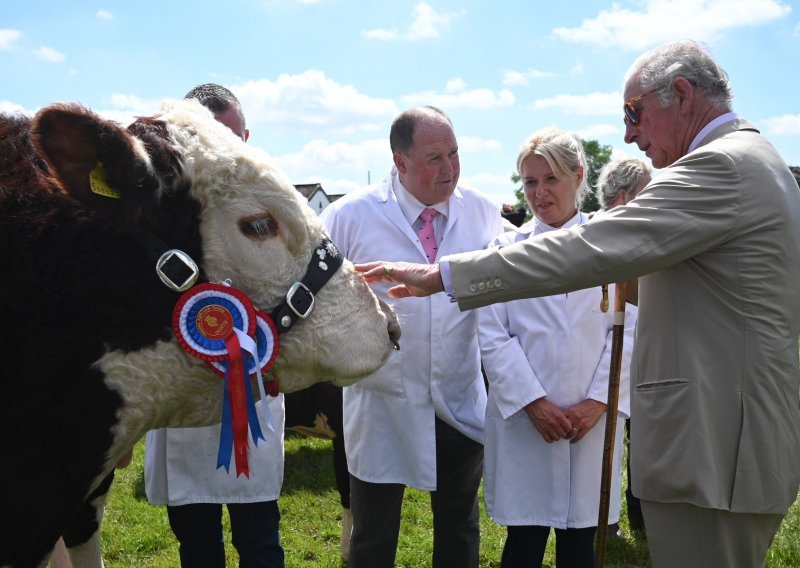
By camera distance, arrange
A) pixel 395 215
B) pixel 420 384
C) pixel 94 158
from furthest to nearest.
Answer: pixel 395 215 < pixel 420 384 < pixel 94 158

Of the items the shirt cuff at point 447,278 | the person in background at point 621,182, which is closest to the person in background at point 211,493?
the shirt cuff at point 447,278

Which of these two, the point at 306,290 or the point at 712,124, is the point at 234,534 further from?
the point at 712,124

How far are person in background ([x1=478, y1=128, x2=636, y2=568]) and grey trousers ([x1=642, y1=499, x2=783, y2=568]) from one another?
37.2 inches

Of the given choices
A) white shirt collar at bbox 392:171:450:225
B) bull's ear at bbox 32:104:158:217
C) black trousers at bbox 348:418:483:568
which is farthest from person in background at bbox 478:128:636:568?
bull's ear at bbox 32:104:158:217

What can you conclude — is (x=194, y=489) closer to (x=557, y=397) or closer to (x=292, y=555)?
(x=557, y=397)

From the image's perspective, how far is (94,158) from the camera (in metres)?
2.02

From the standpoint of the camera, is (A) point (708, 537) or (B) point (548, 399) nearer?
(A) point (708, 537)

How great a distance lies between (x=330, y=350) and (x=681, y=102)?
5.43ft

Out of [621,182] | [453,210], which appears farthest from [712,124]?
[621,182]

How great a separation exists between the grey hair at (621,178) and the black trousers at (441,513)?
2.41 meters

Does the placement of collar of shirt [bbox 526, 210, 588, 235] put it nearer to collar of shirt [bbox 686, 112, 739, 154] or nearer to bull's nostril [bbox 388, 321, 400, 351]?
collar of shirt [bbox 686, 112, 739, 154]

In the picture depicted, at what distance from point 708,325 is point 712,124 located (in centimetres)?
79

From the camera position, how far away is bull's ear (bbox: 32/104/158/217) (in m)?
1.96

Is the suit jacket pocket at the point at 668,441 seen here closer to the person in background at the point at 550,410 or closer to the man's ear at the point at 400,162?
the person in background at the point at 550,410
